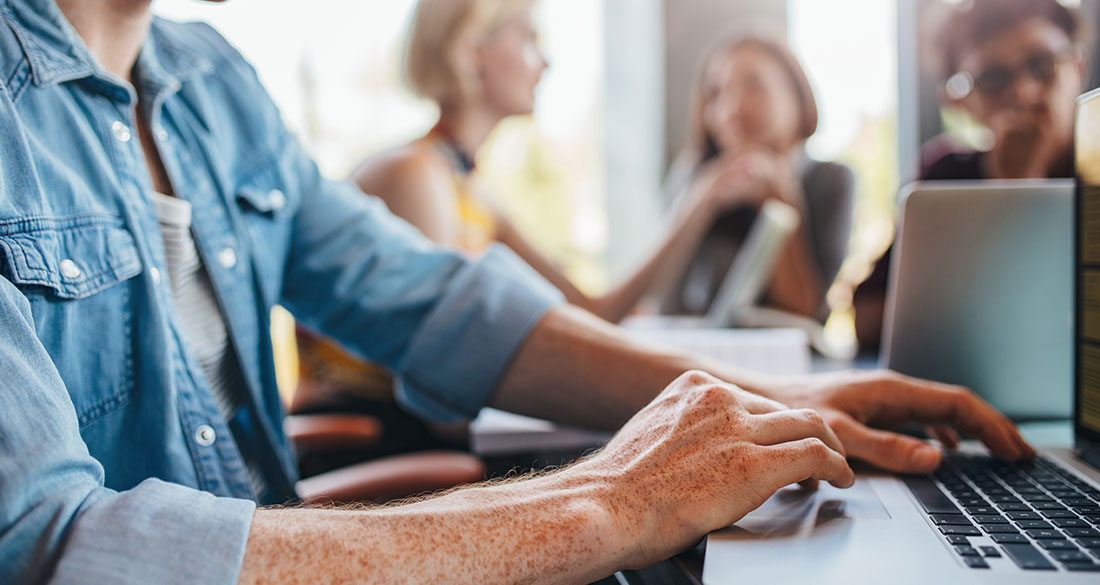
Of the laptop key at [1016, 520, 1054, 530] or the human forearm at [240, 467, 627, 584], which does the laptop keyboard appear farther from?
the human forearm at [240, 467, 627, 584]

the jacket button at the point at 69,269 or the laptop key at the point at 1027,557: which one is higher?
the jacket button at the point at 69,269

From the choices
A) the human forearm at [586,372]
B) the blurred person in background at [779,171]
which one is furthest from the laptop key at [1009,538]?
the blurred person in background at [779,171]

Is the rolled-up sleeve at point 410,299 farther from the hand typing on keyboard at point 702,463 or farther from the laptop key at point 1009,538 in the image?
the laptop key at point 1009,538

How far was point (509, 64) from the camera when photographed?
2.02 m

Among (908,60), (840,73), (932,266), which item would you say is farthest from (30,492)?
(840,73)

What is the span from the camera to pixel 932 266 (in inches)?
33.9

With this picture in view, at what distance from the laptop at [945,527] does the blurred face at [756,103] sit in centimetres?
202

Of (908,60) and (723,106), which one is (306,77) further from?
(908,60)

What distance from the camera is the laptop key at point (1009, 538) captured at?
0.47 m

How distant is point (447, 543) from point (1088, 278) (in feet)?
2.10

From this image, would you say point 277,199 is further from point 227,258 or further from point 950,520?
point 950,520

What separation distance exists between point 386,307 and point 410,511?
18.8 inches

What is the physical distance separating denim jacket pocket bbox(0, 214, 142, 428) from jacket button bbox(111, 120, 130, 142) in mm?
93

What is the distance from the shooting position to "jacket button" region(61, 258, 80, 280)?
62 centimetres
